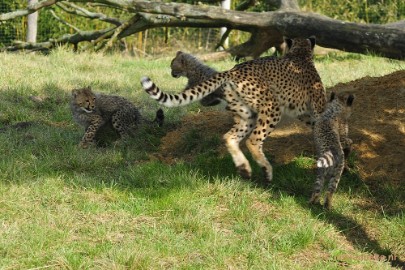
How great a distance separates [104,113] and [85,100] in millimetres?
219

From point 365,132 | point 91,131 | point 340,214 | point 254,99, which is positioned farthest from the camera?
point 91,131

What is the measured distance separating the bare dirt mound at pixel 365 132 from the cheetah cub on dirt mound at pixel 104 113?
421mm

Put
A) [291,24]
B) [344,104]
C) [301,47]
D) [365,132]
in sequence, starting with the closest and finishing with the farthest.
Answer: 1. [344,104]
2. [365,132]
3. [301,47]
4. [291,24]

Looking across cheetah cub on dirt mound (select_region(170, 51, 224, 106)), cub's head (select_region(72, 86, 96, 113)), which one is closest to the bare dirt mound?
cheetah cub on dirt mound (select_region(170, 51, 224, 106))

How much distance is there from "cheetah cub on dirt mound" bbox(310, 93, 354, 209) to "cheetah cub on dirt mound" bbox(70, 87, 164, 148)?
1.70 metres

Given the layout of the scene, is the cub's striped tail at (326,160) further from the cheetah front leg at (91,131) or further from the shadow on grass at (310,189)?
the cheetah front leg at (91,131)

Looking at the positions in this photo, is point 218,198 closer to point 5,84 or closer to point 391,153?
point 391,153

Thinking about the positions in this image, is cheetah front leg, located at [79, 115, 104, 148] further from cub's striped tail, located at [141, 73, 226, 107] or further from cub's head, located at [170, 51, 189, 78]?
cub's striped tail, located at [141, 73, 226, 107]

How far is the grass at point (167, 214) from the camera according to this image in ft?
12.9

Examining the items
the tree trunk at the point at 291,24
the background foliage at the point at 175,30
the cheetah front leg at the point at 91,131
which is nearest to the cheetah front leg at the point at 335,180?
the cheetah front leg at the point at 91,131

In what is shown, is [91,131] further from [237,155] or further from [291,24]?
[291,24]

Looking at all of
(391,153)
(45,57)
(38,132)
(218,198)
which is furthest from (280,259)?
(45,57)

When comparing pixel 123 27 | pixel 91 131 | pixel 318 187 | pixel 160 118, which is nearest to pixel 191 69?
pixel 160 118

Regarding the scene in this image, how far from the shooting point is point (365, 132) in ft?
17.5
